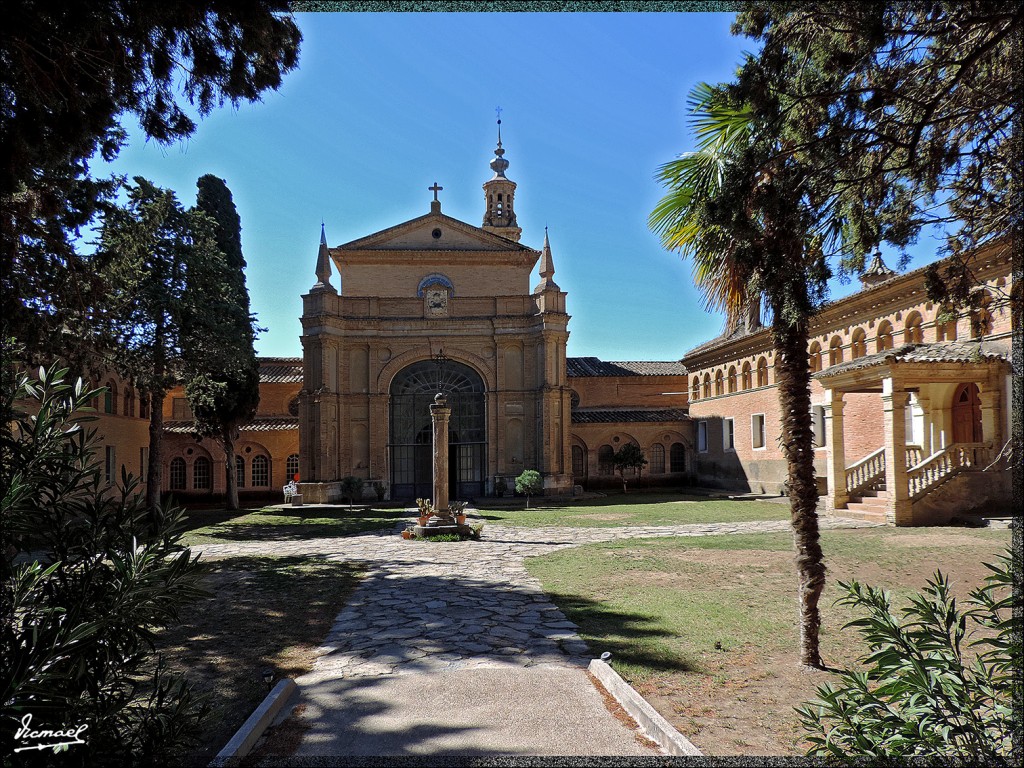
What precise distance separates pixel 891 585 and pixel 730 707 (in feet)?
17.3

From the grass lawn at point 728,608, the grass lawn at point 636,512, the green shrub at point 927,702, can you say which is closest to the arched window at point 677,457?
the grass lawn at point 636,512

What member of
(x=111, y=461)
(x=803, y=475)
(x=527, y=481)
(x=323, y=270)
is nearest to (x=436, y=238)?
(x=323, y=270)

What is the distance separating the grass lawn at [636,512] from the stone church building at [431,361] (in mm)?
4019

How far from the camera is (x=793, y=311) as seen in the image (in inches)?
207

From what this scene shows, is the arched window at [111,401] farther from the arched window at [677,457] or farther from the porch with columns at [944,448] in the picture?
the arched window at [677,457]

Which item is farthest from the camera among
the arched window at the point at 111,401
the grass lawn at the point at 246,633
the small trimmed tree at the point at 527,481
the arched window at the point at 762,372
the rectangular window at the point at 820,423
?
the arched window at the point at 762,372

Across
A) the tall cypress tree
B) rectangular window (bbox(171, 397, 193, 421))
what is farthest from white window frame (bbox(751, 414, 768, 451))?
rectangular window (bbox(171, 397, 193, 421))

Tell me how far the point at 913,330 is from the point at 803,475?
54.3 ft

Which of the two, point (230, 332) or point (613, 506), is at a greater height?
point (230, 332)

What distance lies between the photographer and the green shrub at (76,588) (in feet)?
8.87

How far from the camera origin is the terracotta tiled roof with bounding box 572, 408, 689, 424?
3472cm

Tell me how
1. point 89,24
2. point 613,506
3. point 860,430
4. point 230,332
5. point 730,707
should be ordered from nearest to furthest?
A: 1. point 89,24
2. point 730,707
3. point 230,332
4. point 860,430
5. point 613,506

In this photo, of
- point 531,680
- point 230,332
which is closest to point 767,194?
point 531,680

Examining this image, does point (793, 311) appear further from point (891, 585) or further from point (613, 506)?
point (613, 506)
